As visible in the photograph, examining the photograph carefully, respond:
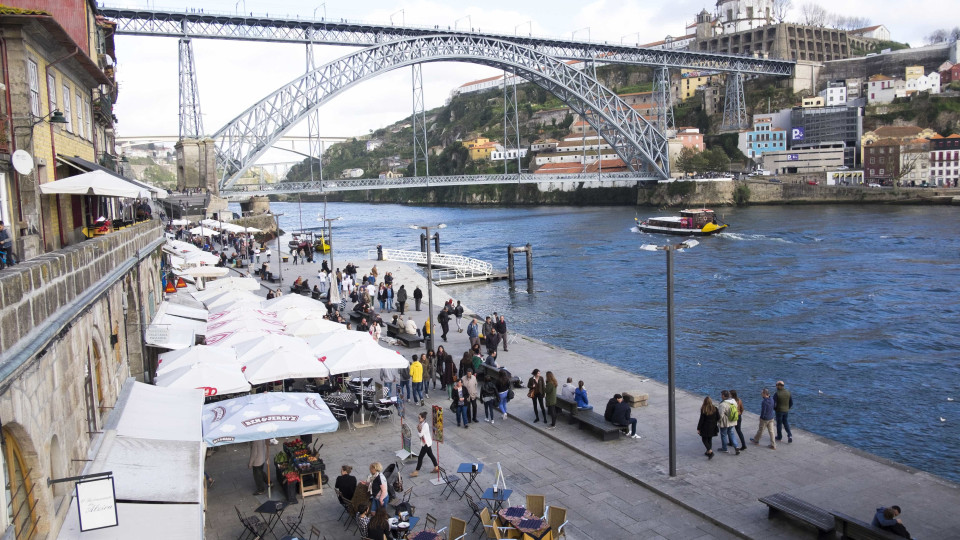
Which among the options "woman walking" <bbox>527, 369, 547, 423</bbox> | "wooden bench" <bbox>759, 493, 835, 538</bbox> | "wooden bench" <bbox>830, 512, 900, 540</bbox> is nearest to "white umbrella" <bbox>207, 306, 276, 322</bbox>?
"woman walking" <bbox>527, 369, 547, 423</bbox>

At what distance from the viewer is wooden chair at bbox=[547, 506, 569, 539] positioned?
8.73 m

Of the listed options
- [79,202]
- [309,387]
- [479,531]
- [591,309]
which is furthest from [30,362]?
A: [591,309]

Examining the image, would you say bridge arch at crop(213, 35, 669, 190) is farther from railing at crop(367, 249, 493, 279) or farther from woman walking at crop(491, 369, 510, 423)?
woman walking at crop(491, 369, 510, 423)

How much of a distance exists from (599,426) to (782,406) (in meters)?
2.84

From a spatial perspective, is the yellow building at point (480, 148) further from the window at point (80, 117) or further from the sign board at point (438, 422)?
the sign board at point (438, 422)

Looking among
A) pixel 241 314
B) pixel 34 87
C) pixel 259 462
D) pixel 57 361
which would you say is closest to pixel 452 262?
pixel 241 314

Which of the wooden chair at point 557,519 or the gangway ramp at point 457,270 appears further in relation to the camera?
the gangway ramp at point 457,270

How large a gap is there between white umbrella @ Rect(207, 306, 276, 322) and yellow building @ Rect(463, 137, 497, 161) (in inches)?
4693

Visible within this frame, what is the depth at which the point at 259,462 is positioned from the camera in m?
10.3

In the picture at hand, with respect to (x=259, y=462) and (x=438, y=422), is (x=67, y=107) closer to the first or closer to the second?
(x=259, y=462)

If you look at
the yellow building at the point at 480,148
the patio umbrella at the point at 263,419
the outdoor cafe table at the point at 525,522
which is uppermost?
the yellow building at the point at 480,148

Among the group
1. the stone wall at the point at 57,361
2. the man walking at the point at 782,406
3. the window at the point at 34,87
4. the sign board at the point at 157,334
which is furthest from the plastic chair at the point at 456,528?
the sign board at the point at 157,334

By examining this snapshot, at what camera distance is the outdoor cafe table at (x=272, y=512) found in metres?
8.70

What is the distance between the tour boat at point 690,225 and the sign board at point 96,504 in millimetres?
54494
